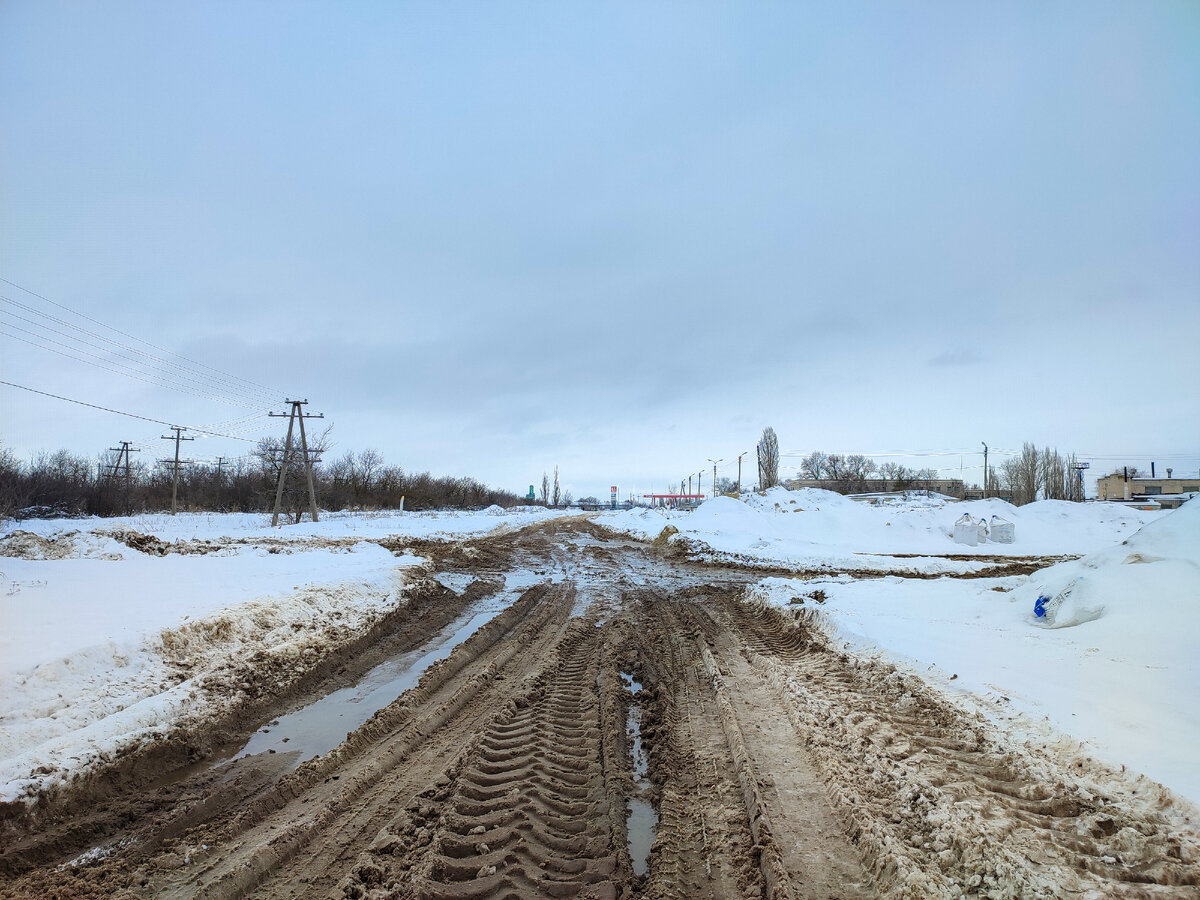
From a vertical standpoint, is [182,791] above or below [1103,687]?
below

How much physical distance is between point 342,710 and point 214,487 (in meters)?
62.1

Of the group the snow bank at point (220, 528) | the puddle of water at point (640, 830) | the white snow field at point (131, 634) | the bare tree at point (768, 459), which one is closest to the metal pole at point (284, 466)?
the snow bank at point (220, 528)

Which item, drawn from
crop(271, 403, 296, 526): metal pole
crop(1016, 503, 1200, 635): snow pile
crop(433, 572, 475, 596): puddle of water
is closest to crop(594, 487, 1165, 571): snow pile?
crop(433, 572, 475, 596): puddle of water

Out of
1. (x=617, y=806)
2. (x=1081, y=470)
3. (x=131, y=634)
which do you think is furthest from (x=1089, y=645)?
(x=1081, y=470)

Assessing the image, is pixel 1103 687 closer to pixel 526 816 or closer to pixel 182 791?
pixel 526 816

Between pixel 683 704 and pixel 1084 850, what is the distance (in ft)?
11.1

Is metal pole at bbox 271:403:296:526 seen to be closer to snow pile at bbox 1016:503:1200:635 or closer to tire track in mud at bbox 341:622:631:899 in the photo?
tire track in mud at bbox 341:622:631:899

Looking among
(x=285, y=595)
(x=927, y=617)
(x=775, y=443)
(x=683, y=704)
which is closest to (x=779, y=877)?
(x=683, y=704)

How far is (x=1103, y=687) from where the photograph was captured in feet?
15.6

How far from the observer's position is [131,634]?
227 inches

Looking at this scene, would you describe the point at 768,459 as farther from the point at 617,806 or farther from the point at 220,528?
the point at 617,806

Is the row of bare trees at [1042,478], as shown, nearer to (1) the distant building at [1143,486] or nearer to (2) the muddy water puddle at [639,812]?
(1) the distant building at [1143,486]

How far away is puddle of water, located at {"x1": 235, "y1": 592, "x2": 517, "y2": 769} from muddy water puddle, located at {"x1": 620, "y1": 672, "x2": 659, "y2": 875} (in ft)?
8.82

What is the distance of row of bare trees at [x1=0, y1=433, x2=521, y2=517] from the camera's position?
107 ft
